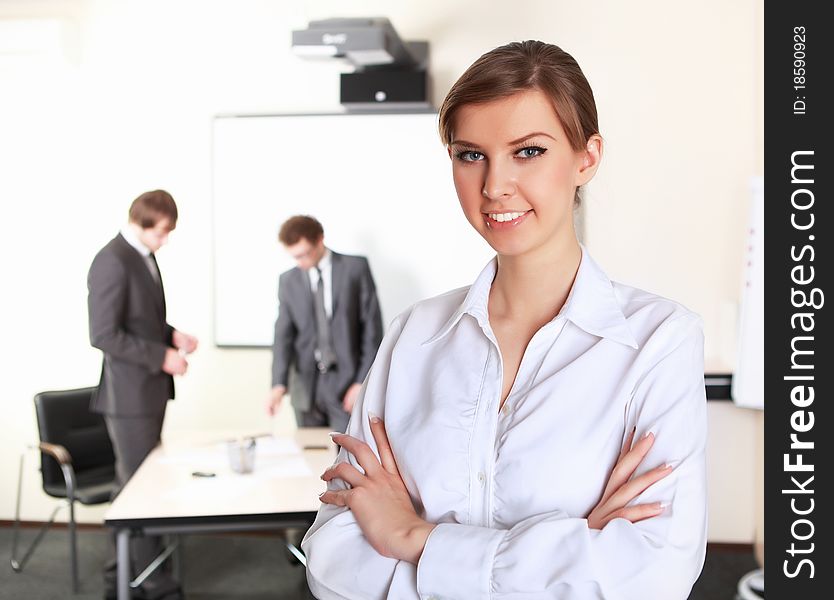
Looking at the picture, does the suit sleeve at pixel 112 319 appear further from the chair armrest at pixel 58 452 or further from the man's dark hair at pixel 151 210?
the chair armrest at pixel 58 452

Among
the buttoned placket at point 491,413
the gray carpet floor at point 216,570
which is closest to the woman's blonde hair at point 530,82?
the buttoned placket at point 491,413

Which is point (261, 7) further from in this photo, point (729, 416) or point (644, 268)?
point (729, 416)

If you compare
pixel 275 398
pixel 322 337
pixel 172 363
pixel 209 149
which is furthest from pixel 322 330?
pixel 209 149

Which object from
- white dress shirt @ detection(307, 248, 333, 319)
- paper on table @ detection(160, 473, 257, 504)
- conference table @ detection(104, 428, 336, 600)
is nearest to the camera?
conference table @ detection(104, 428, 336, 600)

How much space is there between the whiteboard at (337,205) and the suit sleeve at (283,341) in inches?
11.5

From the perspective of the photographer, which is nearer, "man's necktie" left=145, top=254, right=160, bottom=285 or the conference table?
the conference table

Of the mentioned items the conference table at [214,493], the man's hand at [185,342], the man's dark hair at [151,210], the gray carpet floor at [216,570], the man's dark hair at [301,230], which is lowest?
the gray carpet floor at [216,570]

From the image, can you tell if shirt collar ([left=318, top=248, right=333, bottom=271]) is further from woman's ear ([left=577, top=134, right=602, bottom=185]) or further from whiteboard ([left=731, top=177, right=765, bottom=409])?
woman's ear ([left=577, top=134, right=602, bottom=185])

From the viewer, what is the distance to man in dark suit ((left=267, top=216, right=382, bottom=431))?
15.7 feet

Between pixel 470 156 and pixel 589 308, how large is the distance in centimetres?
28

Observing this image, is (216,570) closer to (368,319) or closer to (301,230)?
(368,319)
